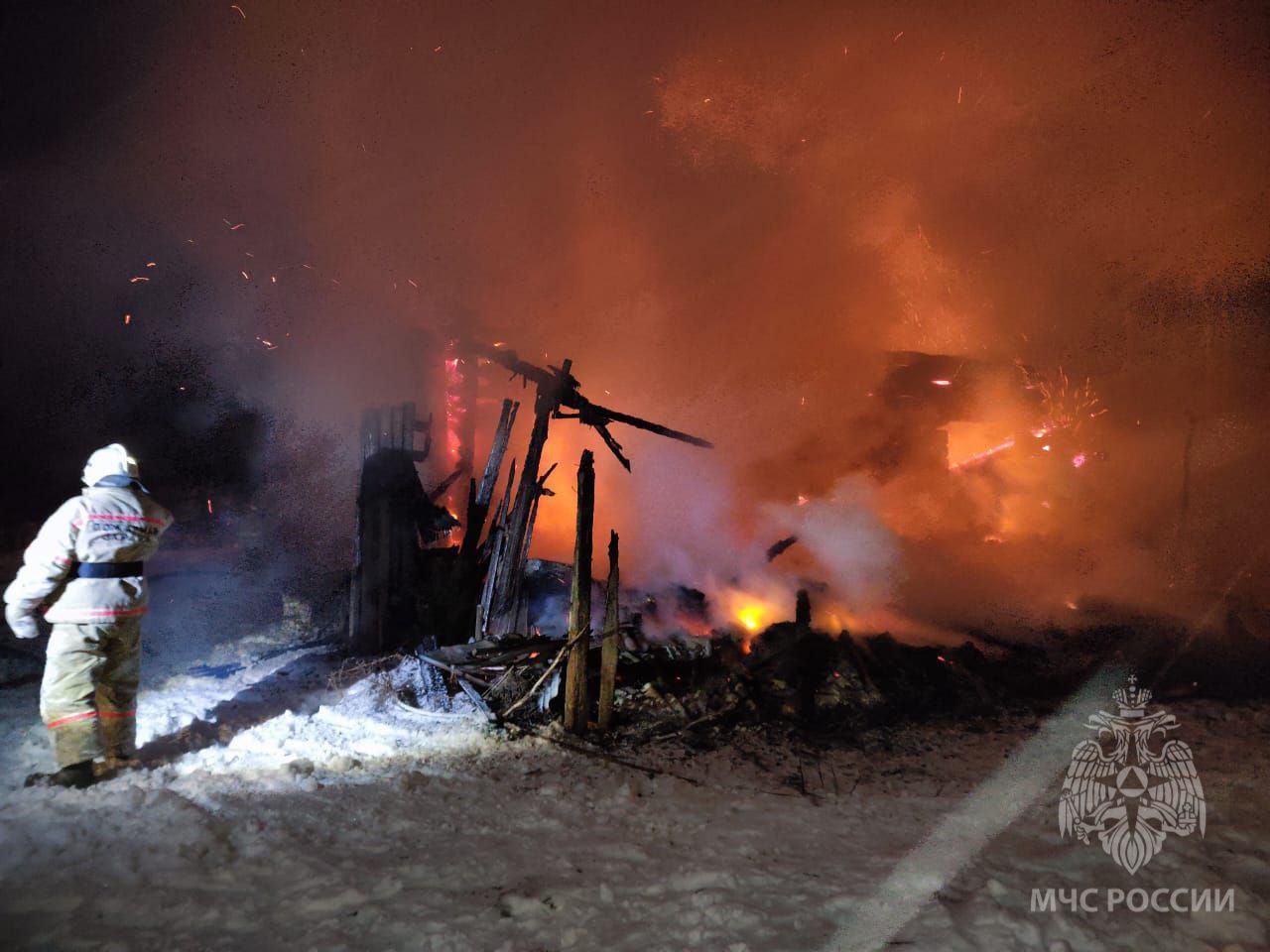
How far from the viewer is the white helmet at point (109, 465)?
15.9 ft

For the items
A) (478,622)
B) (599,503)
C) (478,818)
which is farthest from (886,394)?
(478,818)

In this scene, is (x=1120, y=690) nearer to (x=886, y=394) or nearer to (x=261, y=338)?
(x=886, y=394)

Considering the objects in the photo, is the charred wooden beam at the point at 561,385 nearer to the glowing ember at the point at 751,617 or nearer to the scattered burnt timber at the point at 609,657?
the scattered burnt timber at the point at 609,657

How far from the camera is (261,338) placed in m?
12.6

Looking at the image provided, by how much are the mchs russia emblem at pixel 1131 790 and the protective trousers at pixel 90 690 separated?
7331 millimetres

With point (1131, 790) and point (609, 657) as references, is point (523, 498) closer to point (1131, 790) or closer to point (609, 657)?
point (609, 657)

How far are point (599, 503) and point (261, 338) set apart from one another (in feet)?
37.7

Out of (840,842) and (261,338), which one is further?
(261,338)

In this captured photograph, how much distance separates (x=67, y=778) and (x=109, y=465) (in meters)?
2.39

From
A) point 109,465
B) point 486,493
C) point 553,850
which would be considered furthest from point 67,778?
point 486,493

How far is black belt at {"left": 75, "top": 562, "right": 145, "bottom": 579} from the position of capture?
181 inches

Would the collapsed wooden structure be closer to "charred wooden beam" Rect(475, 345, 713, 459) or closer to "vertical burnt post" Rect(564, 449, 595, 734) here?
"charred wooden beam" Rect(475, 345, 713, 459)

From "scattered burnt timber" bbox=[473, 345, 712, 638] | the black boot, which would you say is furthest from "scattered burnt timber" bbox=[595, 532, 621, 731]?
the black boot

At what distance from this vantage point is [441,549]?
10.3 meters
